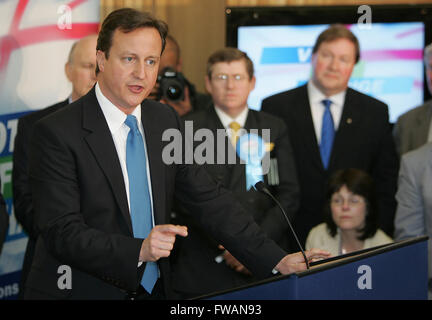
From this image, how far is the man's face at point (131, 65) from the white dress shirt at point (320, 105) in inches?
70.0

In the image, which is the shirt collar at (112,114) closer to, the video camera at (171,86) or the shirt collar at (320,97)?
the video camera at (171,86)

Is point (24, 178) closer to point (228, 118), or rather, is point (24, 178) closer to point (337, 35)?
point (228, 118)

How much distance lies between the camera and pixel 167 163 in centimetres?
216

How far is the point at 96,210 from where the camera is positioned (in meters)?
2.00

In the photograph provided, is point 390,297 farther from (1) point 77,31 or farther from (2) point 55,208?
(1) point 77,31

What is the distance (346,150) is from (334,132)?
12cm

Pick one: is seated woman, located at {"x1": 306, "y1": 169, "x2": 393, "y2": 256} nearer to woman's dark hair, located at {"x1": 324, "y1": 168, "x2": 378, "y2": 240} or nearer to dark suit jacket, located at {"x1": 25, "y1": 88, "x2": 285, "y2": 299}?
woman's dark hair, located at {"x1": 324, "y1": 168, "x2": 378, "y2": 240}

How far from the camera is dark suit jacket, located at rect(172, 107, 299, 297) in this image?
10.5 feet

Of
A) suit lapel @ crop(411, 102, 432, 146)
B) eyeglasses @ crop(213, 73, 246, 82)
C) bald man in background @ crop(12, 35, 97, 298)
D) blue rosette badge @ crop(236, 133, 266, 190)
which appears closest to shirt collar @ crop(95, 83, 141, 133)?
bald man in background @ crop(12, 35, 97, 298)

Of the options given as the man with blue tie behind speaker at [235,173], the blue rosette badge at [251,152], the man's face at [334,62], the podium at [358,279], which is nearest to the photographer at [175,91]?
the man with blue tie behind speaker at [235,173]

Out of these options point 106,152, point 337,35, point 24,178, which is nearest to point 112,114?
point 106,152

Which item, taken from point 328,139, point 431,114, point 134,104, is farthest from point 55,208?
point 431,114

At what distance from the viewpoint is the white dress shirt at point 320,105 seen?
3678 mm
